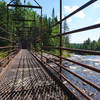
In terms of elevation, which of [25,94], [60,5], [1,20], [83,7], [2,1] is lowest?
[25,94]

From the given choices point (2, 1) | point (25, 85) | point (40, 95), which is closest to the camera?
point (40, 95)

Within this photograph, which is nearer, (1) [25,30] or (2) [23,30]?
(2) [23,30]

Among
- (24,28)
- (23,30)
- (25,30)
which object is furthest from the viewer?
(25,30)

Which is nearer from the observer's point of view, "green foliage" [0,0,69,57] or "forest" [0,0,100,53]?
"green foliage" [0,0,69,57]

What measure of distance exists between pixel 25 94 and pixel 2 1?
34397 mm

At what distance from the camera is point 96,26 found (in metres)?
1.30

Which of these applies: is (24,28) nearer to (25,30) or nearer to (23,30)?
(23,30)

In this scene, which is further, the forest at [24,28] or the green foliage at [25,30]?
the forest at [24,28]

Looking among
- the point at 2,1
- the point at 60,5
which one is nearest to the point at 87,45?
the point at 2,1

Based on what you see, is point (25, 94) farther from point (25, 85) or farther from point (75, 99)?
point (75, 99)

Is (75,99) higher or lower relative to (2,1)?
lower

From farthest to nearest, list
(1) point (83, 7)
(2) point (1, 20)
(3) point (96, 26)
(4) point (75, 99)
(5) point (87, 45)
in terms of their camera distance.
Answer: (5) point (87, 45), (2) point (1, 20), (4) point (75, 99), (1) point (83, 7), (3) point (96, 26)

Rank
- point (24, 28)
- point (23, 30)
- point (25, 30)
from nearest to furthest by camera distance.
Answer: point (24, 28)
point (23, 30)
point (25, 30)

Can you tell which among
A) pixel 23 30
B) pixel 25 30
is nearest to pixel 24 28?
pixel 23 30
